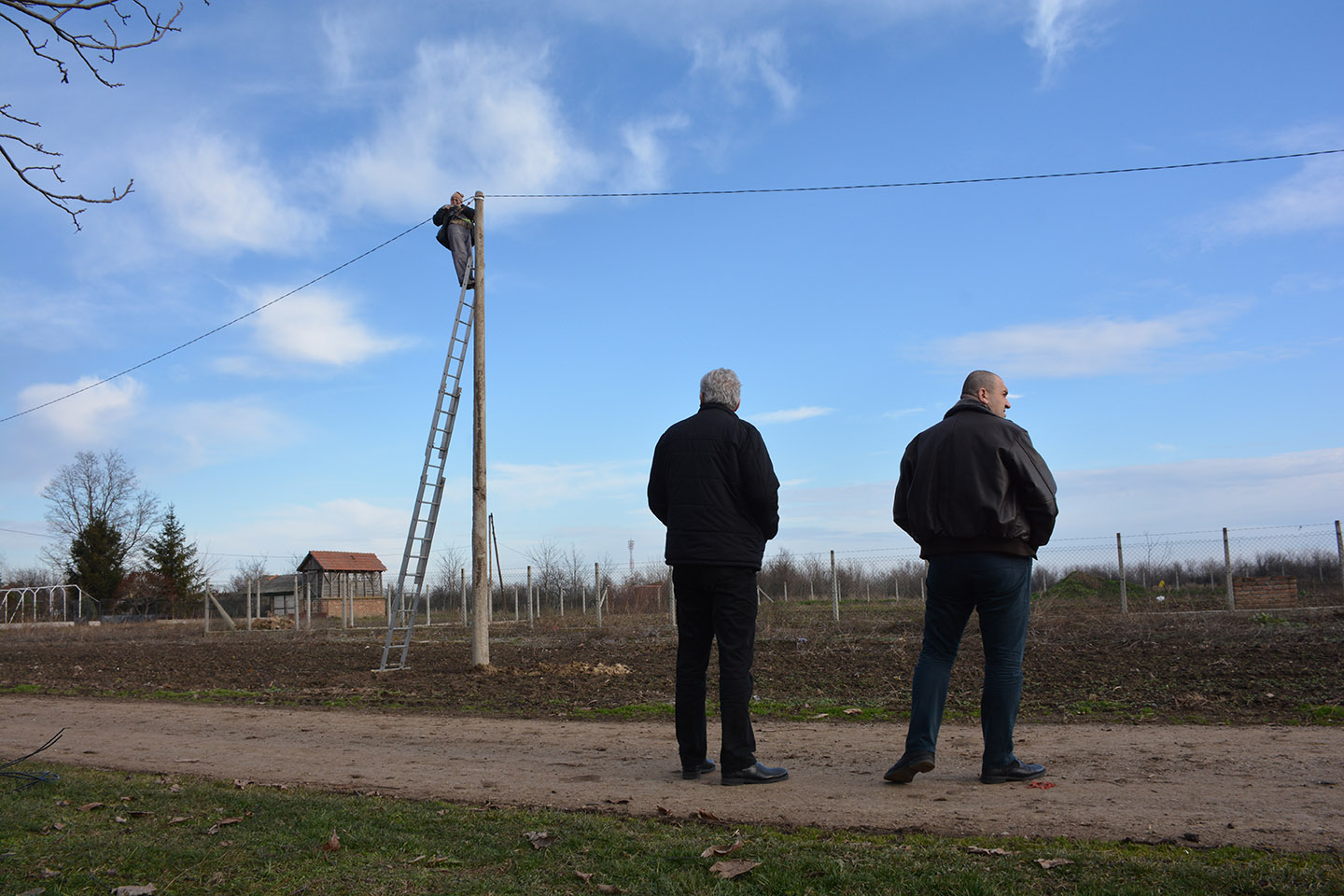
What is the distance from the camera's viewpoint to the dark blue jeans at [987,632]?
177 inches

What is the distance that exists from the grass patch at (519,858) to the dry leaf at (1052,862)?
0.02 metres

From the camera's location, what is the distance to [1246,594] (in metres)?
21.2

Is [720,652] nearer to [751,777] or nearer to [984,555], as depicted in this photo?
[751,777]


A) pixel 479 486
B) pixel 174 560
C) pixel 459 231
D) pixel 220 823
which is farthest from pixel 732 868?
pixel 174 560

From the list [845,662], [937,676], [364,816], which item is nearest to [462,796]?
[364,816]

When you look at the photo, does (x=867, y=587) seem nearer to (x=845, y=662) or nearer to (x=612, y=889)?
(x=845, y=662)

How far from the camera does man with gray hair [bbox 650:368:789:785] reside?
4.88 metres

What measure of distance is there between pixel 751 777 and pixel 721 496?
4.74 feet

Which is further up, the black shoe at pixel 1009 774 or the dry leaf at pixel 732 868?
the dry leaf at pixel 732 868

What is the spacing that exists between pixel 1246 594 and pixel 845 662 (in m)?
15.1

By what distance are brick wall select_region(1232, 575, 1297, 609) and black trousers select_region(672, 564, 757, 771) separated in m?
19.4

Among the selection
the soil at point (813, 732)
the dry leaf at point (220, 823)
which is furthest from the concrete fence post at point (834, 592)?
the dry leaf at point (220, 823)

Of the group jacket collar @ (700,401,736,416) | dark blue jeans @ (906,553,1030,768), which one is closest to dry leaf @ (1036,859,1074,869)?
dark blue jeans @ (906,553,1030,768)

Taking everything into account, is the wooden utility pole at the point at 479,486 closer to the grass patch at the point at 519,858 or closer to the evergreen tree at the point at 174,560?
the grass patch at the point at 519,858
